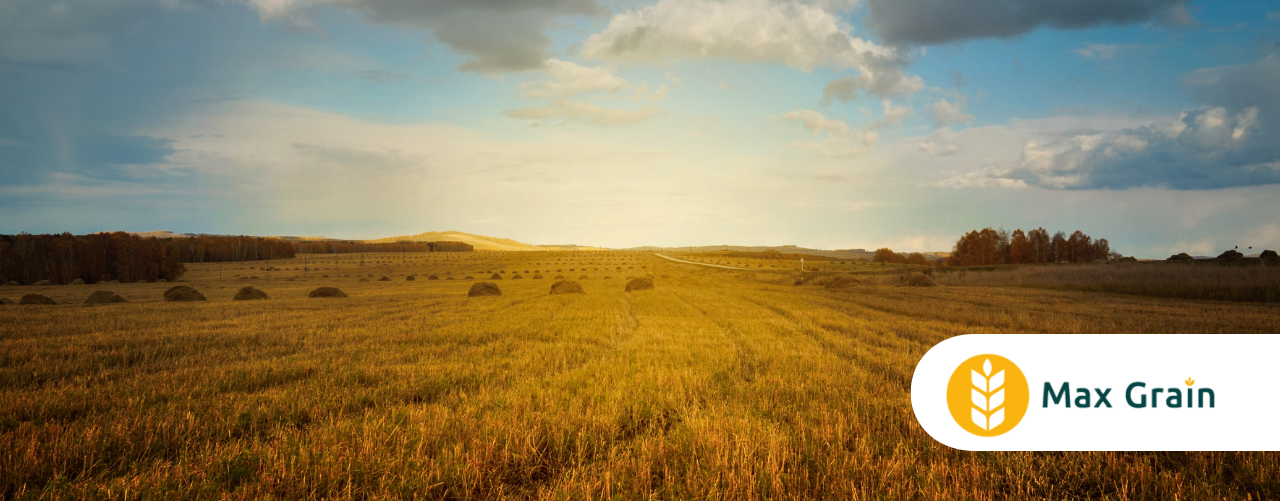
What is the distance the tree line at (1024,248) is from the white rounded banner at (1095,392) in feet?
362

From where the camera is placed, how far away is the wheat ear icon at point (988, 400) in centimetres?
479

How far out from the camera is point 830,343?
39.3 feet

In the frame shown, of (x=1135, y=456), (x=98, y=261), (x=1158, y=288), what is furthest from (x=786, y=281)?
(x=98, y=261)

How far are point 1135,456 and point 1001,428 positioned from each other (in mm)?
1260

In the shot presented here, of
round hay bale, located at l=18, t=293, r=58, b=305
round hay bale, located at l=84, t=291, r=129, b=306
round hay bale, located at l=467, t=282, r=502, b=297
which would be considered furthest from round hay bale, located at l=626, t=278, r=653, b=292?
round hay bale, located at l=18, t=293, r=58, b=305

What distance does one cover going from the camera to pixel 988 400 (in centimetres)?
480

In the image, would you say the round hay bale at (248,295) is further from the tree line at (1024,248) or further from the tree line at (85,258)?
the tree line at (1024,248)

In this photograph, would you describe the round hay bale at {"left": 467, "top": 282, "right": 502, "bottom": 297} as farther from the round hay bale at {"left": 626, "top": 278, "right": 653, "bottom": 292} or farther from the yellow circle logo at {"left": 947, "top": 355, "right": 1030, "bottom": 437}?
the yellow circle logo at {"left": 947, "top": 355, "right": 1030, "bottom": 437}

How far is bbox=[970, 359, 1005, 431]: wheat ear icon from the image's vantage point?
4.79 meters

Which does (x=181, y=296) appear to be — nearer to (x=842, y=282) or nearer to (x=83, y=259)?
(x=842, y=282)

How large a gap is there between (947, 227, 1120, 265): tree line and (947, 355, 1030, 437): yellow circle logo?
4378 inches

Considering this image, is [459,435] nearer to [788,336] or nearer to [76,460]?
[76,460]

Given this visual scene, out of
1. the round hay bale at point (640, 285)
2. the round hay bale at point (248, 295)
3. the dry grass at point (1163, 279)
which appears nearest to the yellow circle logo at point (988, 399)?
the dry grass at point (1163, 279)

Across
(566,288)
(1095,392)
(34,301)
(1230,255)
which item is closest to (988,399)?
(1095,392)
